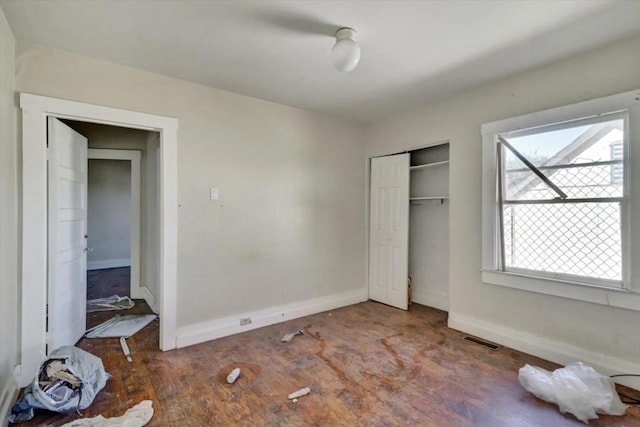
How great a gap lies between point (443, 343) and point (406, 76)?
257 cm

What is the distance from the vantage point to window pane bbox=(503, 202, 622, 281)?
240 centimetres

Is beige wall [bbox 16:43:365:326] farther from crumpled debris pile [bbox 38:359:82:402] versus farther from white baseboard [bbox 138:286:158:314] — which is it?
white baseboard [bbox 138:286:158:314]

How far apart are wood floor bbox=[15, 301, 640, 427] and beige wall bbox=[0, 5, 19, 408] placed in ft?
1.69

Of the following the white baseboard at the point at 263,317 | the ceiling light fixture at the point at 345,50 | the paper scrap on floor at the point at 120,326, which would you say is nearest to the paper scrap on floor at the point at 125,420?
the white baseboard at the point at 263,317

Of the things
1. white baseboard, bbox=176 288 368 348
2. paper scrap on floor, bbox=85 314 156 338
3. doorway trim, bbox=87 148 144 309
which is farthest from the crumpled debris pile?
doorway trim, bbox=87 148 144 309

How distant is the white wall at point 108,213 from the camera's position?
6.75m

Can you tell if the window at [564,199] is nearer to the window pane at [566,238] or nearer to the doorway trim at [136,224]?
the window pane at [566,238]

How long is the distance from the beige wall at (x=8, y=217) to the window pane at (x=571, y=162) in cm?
398

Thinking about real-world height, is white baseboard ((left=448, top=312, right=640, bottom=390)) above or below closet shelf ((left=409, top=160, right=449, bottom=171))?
below

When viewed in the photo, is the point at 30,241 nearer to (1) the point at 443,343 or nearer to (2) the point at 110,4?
(2) the point at 110,4

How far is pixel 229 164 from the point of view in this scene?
10.8 ft

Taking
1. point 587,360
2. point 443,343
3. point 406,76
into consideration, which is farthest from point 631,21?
point 443,343

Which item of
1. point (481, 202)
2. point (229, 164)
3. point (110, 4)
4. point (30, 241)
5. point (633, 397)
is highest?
point (110, 4)

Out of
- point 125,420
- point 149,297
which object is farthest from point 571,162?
point 149,297
